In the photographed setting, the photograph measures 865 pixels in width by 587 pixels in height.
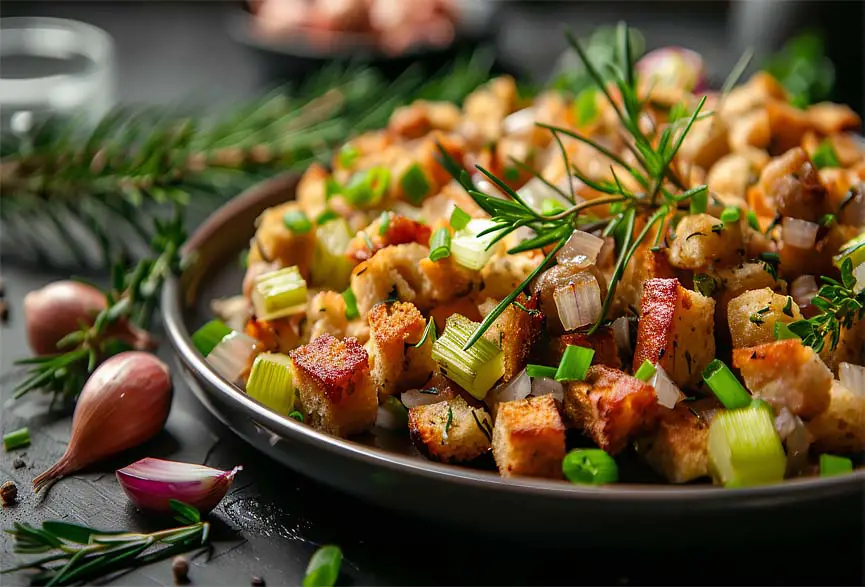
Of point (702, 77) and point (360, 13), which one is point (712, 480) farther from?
point (360, 13)

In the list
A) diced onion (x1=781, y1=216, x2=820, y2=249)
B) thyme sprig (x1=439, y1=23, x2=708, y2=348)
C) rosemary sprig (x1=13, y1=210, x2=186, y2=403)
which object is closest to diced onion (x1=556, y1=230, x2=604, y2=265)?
thyme sprig (x1=439, y1=23, x2=708, y2=348)

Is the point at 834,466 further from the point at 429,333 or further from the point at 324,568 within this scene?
the point at 324,568

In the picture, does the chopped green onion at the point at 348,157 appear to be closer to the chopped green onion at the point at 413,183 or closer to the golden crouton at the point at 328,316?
the chopped green onion at the point at 413,183

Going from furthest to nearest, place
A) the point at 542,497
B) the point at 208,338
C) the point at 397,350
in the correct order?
1. the point at 208,338
2. the point at 397,350
3. the point at 542,497

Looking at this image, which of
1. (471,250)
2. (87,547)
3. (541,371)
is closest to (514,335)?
(541,371)

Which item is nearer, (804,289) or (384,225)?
(804,289)

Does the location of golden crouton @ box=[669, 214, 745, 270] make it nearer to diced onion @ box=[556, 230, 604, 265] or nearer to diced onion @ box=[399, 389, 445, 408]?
diced onion @ box=[556, 230, 604, 265]

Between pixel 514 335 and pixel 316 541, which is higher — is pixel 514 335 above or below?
above
